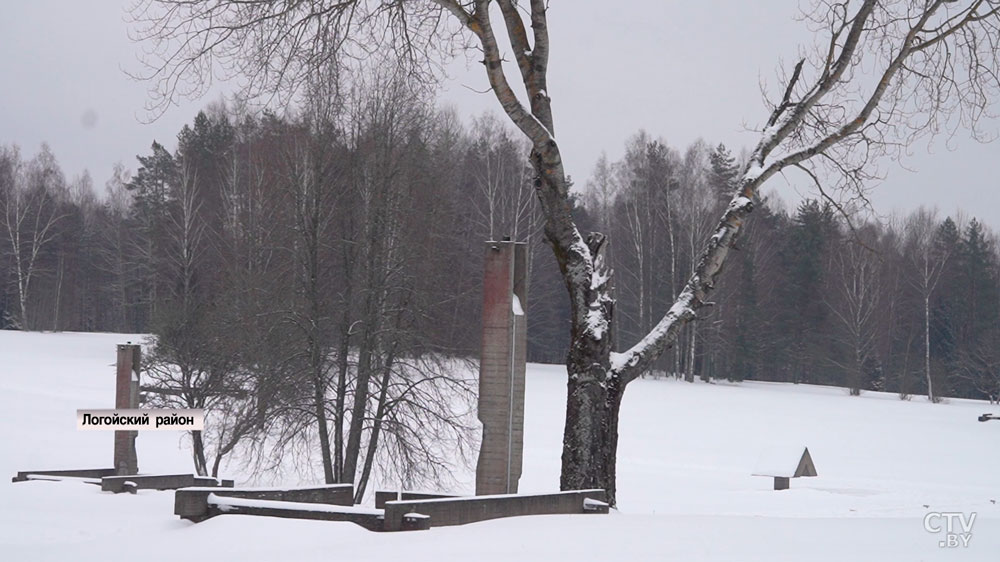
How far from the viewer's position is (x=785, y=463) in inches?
899

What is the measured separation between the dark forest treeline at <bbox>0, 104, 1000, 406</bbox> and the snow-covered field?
402cm

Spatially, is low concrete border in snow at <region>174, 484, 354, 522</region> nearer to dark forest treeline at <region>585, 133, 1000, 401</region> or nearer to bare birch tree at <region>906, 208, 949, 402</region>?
dark forest treeline at <region>585, 133, 1000, 401</region>

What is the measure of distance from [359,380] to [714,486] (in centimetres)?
905

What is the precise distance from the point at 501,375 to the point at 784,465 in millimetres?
15614

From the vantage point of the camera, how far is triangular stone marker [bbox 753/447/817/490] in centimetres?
2205

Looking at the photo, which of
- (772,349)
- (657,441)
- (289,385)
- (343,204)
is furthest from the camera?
(772,349)

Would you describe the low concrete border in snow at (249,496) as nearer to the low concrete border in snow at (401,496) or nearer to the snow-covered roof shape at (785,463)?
the low concrete border in snow at (401,496)

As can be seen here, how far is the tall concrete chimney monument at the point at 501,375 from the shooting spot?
8938 mm

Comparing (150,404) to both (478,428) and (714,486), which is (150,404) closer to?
(478,428)

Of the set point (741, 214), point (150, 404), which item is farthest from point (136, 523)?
point (150, 404)

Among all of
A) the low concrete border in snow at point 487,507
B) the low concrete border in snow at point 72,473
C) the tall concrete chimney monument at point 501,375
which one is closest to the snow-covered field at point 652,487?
the low concrete border in snow at point 487,507

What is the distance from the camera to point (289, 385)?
1747 cm

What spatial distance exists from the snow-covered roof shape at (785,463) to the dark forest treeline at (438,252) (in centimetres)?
747

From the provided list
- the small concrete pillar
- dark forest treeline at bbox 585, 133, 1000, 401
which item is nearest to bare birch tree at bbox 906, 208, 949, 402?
dark forest treeline at bbox 585, 133, 1000, 401
